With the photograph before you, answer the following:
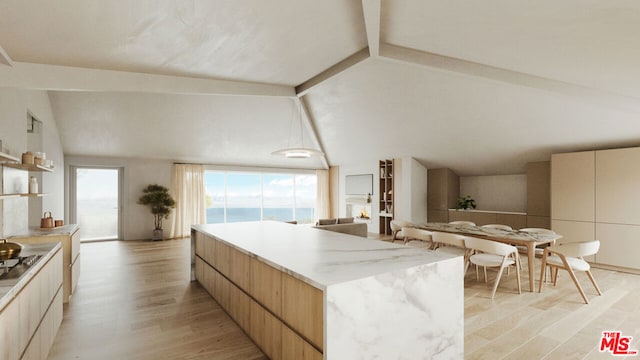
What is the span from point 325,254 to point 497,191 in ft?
22.0

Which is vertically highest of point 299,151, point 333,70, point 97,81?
point 333,70

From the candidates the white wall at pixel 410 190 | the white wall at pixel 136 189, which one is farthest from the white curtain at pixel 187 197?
the white wall at pixel 410 190

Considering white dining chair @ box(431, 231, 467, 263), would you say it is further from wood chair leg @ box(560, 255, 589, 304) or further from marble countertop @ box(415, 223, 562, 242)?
wood chair leg @ box(560, 255, 589, 304)

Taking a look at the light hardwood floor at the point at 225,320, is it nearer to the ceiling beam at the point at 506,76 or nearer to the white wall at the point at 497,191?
the ceiling beam at the point at 506,76

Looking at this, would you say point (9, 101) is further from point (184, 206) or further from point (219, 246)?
point (184, 206)

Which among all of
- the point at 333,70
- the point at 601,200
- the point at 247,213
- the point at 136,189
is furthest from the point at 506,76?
the point at 247,213

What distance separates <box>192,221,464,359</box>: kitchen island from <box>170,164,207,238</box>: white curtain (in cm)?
612

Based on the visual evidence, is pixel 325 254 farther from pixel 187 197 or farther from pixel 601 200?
pixel 187 197

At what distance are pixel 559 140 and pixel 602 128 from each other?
2.16ft

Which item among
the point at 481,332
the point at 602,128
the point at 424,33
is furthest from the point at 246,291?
the point at 602,128

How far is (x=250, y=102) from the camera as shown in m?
6.35

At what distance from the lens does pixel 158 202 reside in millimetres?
7625

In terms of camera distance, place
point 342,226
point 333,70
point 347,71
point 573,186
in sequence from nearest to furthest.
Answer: point 347,71 < point 333,70 < point 573,186 < point 342,226

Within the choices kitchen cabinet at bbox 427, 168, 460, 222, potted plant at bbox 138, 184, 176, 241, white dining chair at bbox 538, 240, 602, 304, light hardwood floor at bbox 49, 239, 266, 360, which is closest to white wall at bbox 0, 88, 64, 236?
light hardwood floor at bbox 49, 239, 266, 360
